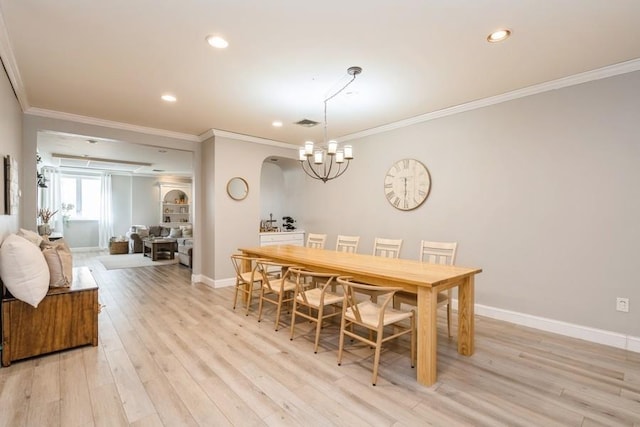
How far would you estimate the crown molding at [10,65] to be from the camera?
2.30 m

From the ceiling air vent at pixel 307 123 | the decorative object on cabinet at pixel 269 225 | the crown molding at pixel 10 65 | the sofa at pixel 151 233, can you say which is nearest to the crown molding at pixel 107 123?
the crown molding at pixel 10 65

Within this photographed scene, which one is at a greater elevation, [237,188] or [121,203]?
[237,188]

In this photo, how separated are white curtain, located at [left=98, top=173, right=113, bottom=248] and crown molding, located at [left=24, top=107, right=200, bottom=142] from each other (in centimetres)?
640

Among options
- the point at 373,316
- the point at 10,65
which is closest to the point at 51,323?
the point at 10,65

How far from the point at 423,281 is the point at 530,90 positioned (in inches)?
102

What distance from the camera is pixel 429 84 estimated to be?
10.6 feet

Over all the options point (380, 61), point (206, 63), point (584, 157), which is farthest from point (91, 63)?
point (584, 157)

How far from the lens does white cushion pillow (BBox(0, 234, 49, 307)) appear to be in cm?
232

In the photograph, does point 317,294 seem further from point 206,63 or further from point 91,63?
point 91,63

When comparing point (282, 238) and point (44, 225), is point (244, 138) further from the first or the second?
point (44, 225)

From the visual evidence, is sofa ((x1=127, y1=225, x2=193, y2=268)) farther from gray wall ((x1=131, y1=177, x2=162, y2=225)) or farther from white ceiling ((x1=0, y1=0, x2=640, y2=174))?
white ceiling ((x1=0, y1=0, x2=640, y2=174))

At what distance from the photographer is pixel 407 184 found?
14.6 ft

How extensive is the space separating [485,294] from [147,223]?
1052cm

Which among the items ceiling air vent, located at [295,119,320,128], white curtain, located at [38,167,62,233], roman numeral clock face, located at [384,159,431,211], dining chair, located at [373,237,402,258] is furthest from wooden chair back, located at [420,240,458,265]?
white curtain, located at [38,167,62,233]
